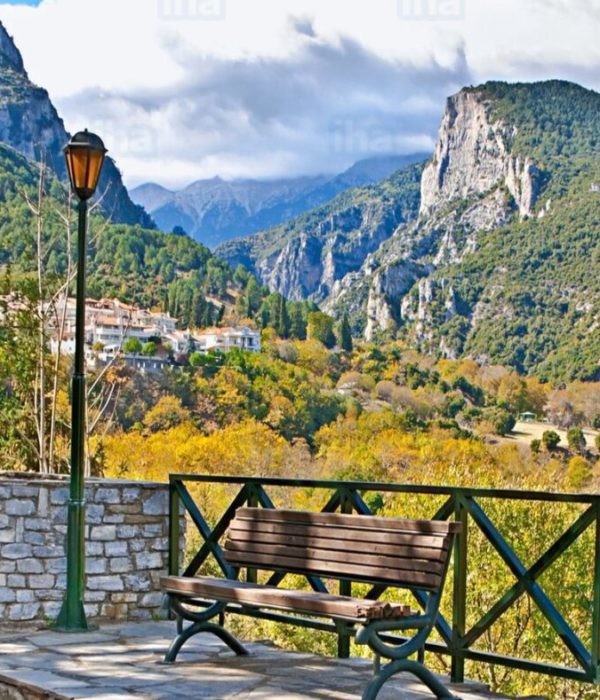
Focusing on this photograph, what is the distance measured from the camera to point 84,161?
6.34 m

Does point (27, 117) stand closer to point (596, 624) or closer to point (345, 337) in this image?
point (345, 337)

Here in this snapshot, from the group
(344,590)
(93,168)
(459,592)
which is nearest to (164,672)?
(344,590)

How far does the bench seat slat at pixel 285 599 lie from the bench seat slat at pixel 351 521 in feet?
1.09

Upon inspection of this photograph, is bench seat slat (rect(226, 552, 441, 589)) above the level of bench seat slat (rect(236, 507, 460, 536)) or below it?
below

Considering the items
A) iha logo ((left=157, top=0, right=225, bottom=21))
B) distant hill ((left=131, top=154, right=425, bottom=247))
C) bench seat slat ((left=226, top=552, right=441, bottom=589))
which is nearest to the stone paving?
bench seat slat ((left=226, top=552, right=441, bottom=589))

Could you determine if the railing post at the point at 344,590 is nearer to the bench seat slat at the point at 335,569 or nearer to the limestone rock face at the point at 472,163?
the bench seat slat at the point at 335,569

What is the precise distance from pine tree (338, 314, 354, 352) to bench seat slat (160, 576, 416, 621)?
7459 cm

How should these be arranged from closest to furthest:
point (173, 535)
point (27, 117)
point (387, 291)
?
point (173, 535) → point (27, 117) → point (387, 291)

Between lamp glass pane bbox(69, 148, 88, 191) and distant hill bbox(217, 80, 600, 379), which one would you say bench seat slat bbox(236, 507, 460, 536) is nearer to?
lamp glass pane bbox(69, 148, 88, 191)

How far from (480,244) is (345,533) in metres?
80.5

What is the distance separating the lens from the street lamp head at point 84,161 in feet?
20.7

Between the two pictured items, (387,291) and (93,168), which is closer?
(93,168)

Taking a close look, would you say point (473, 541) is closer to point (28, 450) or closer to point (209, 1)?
point (28, 450)

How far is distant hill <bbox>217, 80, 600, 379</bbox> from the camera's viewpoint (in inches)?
2874
